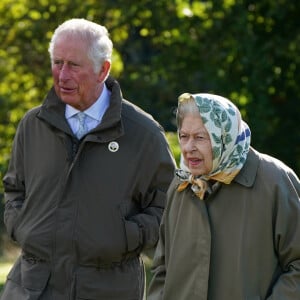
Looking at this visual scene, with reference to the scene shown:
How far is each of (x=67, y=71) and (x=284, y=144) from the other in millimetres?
8784

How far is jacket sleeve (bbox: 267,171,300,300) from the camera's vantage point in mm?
4777

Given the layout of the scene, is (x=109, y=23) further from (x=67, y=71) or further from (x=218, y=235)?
(x=218, y=235)

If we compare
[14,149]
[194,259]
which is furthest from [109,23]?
[194,259]

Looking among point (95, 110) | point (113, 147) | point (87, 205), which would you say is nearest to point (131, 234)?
point (87, 205)

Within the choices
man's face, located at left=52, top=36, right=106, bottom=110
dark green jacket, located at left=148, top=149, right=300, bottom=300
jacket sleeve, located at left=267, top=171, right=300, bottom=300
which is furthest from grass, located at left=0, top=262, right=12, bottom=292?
jacket sleeve, located at left=267, top=171, right=300, bottom=300

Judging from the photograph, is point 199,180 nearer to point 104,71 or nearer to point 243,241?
point 243,241

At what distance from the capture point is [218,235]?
16.1 ft

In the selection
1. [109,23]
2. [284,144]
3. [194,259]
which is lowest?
[284,144]

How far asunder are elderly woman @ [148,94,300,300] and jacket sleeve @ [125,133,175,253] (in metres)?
0.84

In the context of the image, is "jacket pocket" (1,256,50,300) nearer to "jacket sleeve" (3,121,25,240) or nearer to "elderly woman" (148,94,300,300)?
"jacket sleeve" (3,121,25,240)

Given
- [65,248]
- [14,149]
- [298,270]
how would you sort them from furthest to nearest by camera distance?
[14,149] < [65,248] < [298,270]

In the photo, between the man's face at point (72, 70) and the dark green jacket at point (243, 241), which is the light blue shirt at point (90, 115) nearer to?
the man's face at point (72, 70)

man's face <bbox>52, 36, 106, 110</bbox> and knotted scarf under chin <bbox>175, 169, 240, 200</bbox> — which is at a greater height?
man's face <bbox>52, 36, 106, 110</bbox>

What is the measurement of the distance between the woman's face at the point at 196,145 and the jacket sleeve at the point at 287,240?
33 cm
